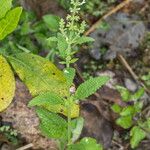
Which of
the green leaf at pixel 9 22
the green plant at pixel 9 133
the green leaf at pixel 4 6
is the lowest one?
the green plant at pixel 9 133

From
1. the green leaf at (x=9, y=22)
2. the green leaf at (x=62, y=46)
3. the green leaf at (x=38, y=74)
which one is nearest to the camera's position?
the green leaf at (x=62, y=46)

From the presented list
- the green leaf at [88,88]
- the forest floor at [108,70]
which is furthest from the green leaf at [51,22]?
the green leaf at [88,88]

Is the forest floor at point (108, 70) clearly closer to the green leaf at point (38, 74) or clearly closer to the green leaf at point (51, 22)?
the green leaf at point (51, 22)

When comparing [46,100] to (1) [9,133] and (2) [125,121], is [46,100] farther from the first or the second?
(2) [125,121]

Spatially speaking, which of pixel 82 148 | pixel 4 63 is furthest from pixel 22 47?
pixel 82 148

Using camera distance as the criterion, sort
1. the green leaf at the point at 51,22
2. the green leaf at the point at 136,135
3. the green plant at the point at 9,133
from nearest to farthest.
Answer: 1. the green plant at the point at 9,133
2. the green leaf at the point at 136,135
3. the green leaf at the point at 51,22

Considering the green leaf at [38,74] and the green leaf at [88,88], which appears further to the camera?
the green leaf at [38,74]
